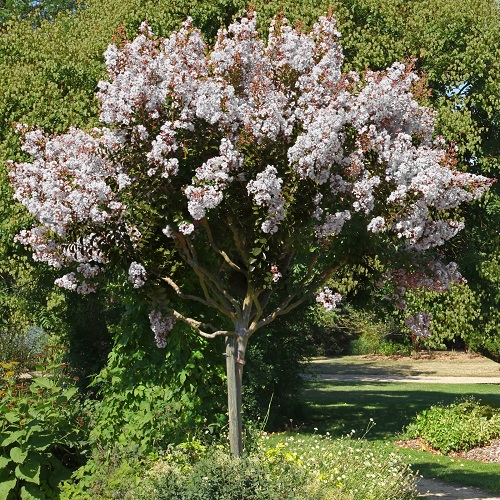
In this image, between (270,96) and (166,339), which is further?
(166,339)

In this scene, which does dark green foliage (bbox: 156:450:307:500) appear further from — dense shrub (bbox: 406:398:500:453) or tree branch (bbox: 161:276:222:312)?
dense shrub (bbox: 406:398:500:453)

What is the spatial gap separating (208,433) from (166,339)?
102 cm

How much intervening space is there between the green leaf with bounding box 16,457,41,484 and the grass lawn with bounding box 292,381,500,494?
398 cm

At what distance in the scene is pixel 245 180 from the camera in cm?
651

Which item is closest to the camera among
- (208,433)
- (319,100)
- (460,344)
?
(319,100)

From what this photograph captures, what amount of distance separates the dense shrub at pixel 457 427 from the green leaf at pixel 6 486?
26.4 feet

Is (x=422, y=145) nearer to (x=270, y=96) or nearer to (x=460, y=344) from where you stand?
(x=270, y=96)

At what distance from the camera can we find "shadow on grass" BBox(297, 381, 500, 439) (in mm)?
16266

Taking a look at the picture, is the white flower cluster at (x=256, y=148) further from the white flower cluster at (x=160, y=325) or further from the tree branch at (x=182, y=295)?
the white flower cluster at (x=160, y=325)

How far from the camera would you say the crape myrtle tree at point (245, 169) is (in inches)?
245

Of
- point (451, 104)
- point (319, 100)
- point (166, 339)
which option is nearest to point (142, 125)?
point (319, 100)

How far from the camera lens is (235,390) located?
6.84 metres

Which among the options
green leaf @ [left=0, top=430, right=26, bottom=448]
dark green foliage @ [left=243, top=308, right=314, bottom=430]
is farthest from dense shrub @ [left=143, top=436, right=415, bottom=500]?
dark green foliage @ [left=243, top=308, right=314, bottom=430]

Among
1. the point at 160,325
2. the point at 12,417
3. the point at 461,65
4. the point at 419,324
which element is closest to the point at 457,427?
the point at 419,324
